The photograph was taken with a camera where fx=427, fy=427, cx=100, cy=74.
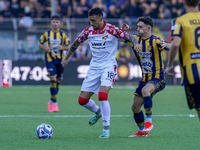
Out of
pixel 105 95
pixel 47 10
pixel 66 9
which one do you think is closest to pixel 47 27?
pixel 47 10

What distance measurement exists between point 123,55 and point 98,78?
13.2m

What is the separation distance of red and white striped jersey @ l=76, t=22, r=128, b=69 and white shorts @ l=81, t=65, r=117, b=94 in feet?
0.26

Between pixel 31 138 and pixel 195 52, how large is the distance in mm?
2813

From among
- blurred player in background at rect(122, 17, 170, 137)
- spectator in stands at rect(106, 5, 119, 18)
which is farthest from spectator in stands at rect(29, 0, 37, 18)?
blurred player in background at rect(122, 17, 170, 137)

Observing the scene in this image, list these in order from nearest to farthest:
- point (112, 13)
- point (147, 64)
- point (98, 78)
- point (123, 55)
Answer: point (147, 64)
point (98, 78)
point (123, 55)
point (112, 13)

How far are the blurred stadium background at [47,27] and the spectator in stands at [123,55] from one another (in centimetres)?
28

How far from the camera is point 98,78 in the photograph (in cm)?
676

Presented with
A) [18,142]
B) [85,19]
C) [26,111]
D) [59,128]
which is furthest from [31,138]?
[85,19]

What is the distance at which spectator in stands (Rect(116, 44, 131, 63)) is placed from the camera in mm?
19531

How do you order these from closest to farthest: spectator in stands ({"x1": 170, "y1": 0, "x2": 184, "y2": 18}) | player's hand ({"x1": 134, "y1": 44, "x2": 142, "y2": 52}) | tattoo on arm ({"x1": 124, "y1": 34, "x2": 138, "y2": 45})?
1. player's hand ({"x1": 134, "y1": 44, "x2": 142, "y2": 52})
2. tattoo on arm ({"x1": 124, "y1": 34, "x2": 138, "y2": 45})
3. spectator in stands ({"x1": 170, "y1": 0, "x2": 184, "y2": 18})

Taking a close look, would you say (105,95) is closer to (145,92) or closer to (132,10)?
(145,92)

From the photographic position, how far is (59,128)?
736 cm

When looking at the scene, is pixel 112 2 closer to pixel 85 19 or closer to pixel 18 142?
pixel 85 19

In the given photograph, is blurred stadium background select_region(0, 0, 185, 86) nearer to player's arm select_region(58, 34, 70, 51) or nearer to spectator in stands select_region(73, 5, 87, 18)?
spectator in stands select_region(73, 5, 87, 18)
